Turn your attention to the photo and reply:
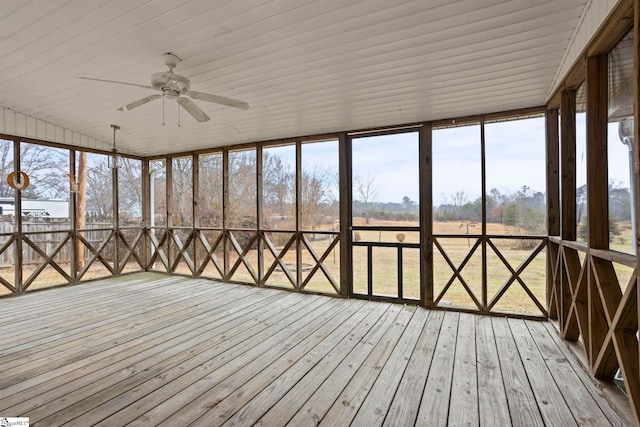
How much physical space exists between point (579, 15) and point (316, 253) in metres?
4.14

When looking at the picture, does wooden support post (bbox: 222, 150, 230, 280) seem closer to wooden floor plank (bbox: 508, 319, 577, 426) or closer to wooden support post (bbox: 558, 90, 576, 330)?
wooden floor plank (bbox: 508, 319, 577, 426)

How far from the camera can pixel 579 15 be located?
7.55 feet

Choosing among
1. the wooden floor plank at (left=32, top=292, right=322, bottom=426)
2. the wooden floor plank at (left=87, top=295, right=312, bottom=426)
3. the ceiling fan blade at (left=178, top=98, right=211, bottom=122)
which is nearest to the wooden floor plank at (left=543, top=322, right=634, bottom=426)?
the wooden floor plank at (left=87, top=295, right=312, bottom=426)

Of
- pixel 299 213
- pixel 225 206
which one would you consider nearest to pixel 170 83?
pixel 299 213

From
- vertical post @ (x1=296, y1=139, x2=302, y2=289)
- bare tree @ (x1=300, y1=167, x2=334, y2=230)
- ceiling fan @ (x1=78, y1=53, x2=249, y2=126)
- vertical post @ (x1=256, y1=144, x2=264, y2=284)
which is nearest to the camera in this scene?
ceiling fan @ (x1=78, y1=53, x2=249, y2=126)

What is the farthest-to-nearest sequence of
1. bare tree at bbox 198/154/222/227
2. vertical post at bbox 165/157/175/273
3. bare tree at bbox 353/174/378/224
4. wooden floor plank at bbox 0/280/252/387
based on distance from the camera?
vertical post at bbox 165/157/175/273
bare tree at bbox 198/154/222/227
bare tree at bbox 353/174/378/224
wooden floor plank at bbox 0/280/252/387

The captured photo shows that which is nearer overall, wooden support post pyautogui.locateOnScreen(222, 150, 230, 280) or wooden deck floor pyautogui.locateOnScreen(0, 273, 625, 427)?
wooden deck floor pyautogui.locateOnScreen(0, 273, 625, 427)

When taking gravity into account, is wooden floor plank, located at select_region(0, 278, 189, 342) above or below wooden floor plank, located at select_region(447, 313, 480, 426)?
above

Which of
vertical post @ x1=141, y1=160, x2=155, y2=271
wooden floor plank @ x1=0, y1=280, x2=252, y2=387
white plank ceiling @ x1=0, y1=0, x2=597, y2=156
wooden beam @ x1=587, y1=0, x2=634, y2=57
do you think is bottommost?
wooden floor plank @ x1=0, y1=280, x2=252, y2=387

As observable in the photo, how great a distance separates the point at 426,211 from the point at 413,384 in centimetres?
256

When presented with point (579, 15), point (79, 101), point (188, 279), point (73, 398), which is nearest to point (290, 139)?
point (79, 101)

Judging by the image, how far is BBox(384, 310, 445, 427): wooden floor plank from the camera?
2.00m

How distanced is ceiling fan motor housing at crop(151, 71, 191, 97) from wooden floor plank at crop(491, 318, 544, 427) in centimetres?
352

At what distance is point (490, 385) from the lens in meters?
2.38
